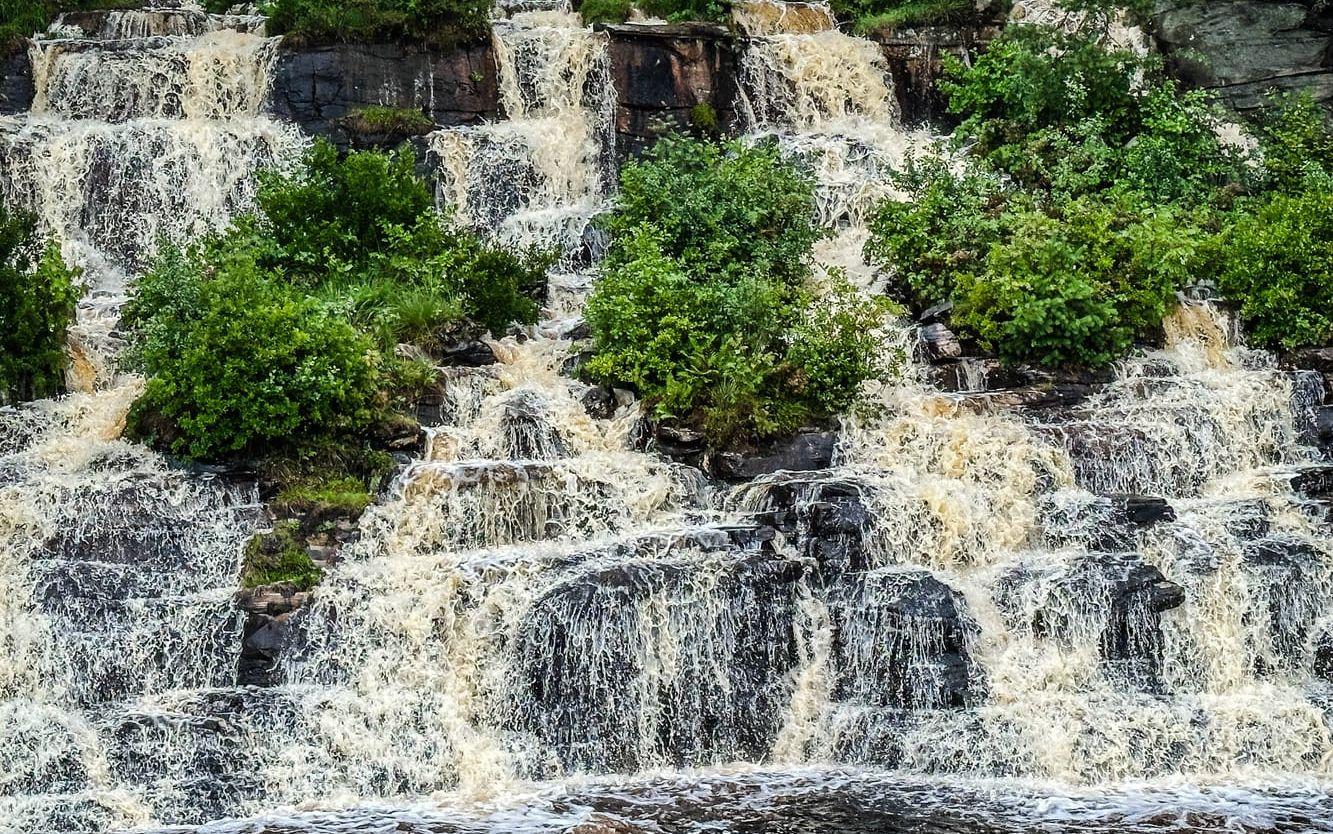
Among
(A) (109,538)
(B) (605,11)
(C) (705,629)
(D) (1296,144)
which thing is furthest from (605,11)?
(C) (705,629)

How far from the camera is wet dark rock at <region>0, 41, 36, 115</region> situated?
2372 centimetres

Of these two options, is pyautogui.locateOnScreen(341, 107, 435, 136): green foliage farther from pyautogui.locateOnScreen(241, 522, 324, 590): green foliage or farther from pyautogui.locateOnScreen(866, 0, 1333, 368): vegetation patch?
pyautogui.locateOnScreen(241, 522, 324, 590): green foliage

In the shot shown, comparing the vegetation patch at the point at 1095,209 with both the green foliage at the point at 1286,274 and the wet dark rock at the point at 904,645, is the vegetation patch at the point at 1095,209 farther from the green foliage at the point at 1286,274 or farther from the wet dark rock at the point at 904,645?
the wet dark rock at the point at 904,645

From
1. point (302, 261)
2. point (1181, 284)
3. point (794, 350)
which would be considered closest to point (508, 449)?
point (794, 350)

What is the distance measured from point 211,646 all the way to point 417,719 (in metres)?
2.16

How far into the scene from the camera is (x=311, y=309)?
54.5 feet

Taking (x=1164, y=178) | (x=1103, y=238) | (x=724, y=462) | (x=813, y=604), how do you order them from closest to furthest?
(x=813, y=604) → (x=724, y=462) → (x=1103, y=238) → (x=1164, y=178)

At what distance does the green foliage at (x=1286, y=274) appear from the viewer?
18.5 metres

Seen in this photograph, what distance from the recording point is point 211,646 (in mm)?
13250

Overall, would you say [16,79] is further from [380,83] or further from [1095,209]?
[1095,209]

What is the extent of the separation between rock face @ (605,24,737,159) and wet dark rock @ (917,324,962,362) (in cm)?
733

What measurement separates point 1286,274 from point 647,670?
1101 centimetres

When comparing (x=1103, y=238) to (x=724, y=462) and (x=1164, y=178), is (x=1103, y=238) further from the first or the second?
(x=724, y=462)

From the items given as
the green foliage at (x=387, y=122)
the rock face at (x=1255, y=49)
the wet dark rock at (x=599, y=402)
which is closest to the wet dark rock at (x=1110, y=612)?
the wet dark rock at (x=599, y=402)
